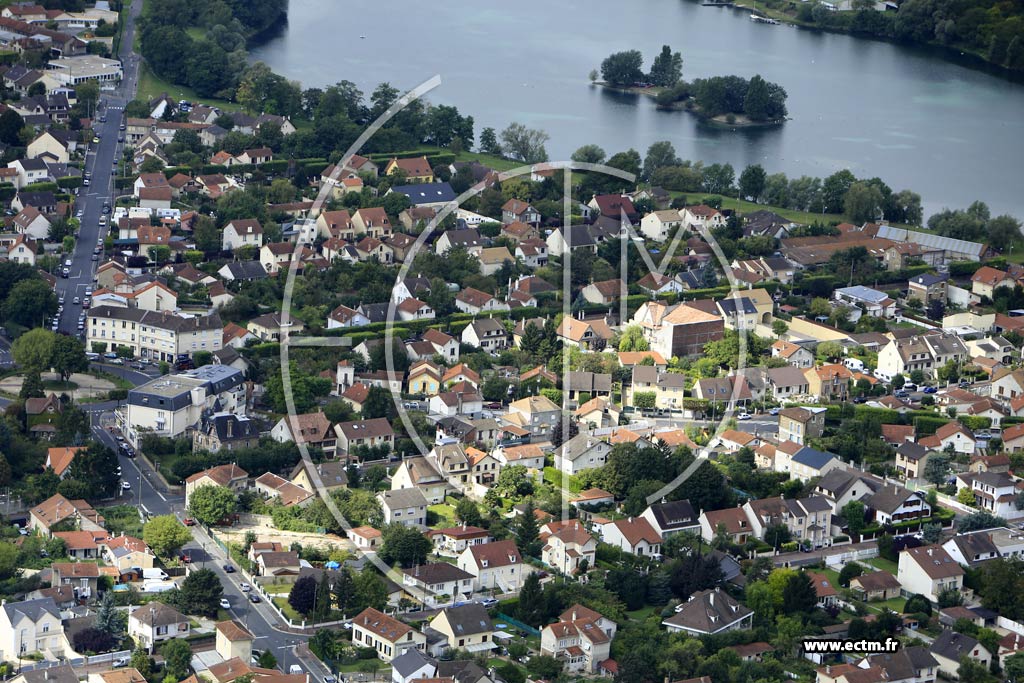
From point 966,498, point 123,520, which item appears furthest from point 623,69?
point 123,520

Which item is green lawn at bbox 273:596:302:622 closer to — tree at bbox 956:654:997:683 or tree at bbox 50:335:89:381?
tree at bbox 956:654:997:683

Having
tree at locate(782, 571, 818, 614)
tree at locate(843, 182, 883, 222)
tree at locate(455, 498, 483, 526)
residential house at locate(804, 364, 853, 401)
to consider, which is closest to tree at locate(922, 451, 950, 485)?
residential house at locate(804, 364, 853, 401)

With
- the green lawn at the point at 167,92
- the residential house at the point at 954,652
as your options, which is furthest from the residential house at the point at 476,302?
the green lawn at the point at 167,92

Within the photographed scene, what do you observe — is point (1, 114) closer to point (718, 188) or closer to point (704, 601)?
point (718, 188)

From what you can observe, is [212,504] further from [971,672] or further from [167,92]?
[167,92]

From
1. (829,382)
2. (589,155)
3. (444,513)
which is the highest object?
(589,155)
